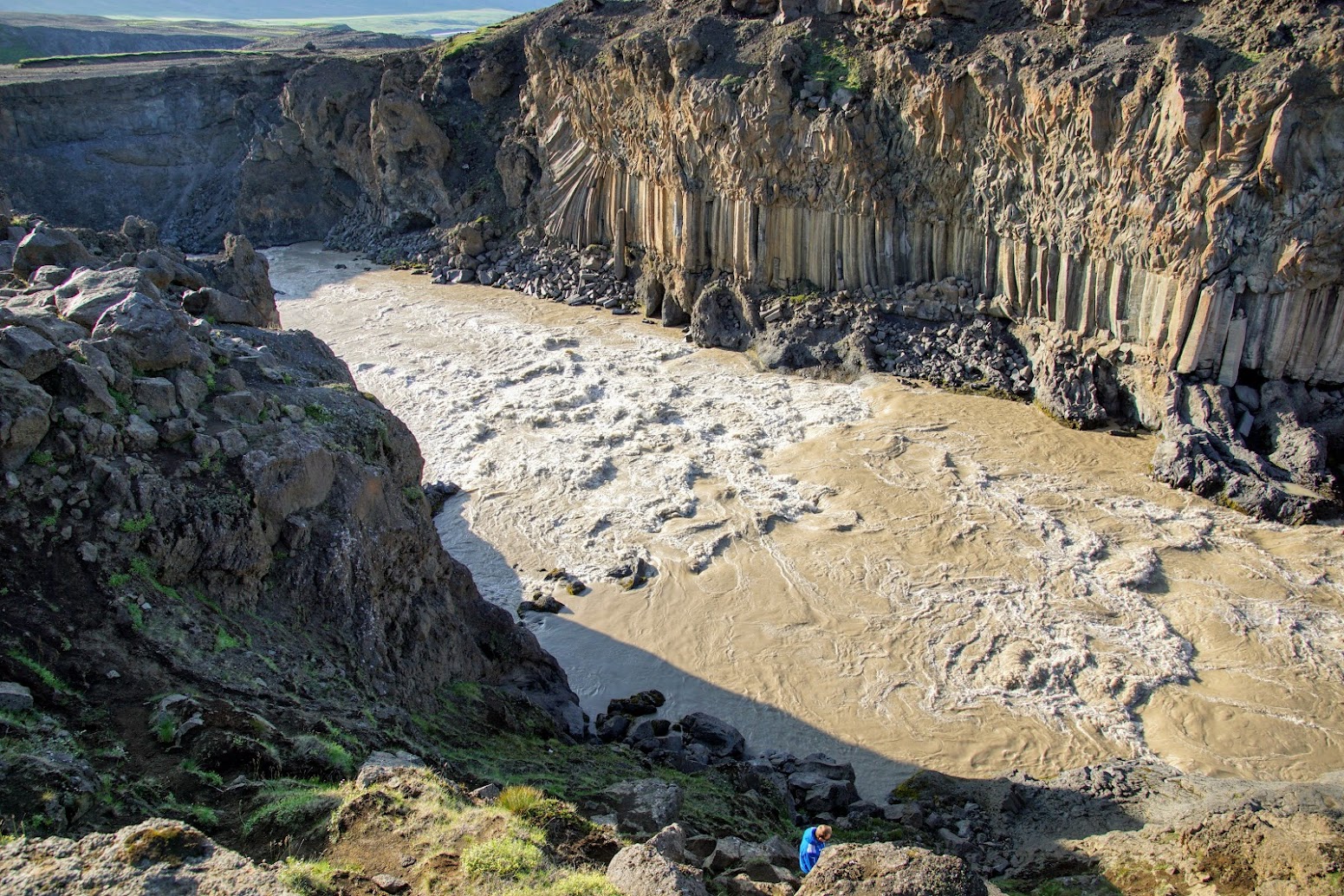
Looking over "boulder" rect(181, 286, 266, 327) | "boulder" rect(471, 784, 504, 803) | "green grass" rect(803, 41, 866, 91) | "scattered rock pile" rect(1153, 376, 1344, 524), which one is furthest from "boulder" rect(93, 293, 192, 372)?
"green grass" rect(803, 41, 866, 91)

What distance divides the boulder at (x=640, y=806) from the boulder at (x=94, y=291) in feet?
29.5

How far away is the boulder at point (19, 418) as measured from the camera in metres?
9.85

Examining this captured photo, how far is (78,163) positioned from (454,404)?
31238mm

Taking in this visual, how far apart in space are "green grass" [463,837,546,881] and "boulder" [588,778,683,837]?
7.46ft

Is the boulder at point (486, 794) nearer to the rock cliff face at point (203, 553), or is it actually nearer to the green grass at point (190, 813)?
the rock cliff face at point (203, 553)

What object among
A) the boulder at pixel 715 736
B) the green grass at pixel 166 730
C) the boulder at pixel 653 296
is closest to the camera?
the green grass at pixel 166 730

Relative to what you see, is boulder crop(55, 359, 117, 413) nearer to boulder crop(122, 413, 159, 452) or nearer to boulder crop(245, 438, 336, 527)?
boulder crop(122, 413, 159, 452)

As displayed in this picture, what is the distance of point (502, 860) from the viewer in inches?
289

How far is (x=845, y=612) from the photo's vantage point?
732 inches

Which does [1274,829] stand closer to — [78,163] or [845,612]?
[845,612]

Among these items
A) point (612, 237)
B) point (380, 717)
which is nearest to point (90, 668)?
point (380, 717)

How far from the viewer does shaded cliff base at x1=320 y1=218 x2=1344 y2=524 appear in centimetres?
2164

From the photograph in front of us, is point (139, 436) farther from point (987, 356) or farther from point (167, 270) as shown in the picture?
point (987, 356)

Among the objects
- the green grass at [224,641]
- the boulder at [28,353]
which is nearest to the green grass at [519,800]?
the green grass at [224,641]
